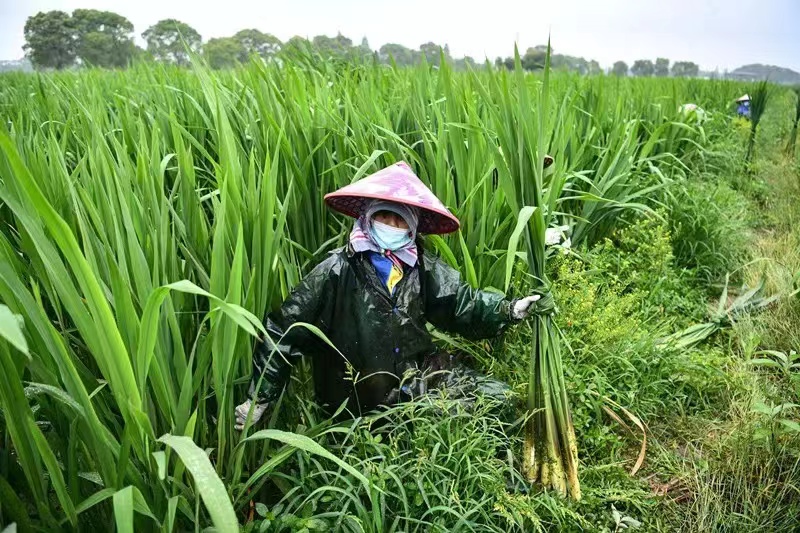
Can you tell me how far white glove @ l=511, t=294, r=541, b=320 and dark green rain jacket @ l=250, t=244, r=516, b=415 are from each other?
0.12 ft

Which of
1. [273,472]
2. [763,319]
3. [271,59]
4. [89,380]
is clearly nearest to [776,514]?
[763,319]

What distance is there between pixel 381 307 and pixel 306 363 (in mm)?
350

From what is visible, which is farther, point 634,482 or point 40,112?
point 40,112

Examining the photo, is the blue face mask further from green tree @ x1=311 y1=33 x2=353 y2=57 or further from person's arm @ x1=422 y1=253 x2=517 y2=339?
green tree @ x1=311 y1=33 x2=353 y2=57

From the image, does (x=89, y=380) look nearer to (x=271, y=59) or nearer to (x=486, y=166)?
(x=486, y=166)

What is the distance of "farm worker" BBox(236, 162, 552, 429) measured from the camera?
143 centimetres

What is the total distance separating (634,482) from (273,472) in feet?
3.35

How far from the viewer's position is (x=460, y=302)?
160 cm

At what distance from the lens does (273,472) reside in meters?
1.22

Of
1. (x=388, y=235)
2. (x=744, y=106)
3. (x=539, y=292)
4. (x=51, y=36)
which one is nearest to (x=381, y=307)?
(x=388, y=235)

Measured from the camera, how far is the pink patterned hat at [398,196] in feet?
4.60

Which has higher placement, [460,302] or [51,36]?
[51,36]

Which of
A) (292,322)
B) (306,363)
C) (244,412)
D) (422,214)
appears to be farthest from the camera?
(306,363)

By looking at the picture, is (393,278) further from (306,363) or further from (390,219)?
(306,363)
